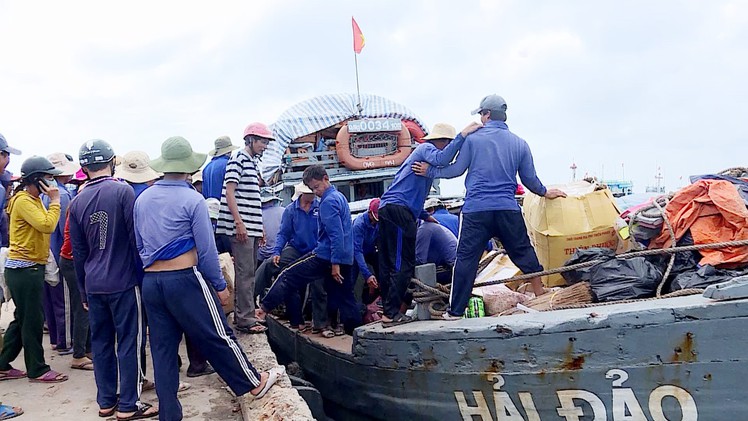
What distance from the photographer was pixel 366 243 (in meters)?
5.62

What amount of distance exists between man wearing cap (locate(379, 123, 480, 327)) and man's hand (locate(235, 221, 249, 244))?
109cm

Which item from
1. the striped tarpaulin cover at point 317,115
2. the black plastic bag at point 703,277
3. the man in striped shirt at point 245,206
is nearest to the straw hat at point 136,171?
the man in striped shirt at point 245,206

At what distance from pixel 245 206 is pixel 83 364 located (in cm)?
174

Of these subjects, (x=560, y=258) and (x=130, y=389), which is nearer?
(x=130, y=389)

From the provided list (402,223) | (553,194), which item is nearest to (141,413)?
(402,223)

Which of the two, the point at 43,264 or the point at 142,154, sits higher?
the point at 142,154

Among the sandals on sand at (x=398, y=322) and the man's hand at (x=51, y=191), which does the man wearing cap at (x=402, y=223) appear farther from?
the man's hand at (x=51, y=191)

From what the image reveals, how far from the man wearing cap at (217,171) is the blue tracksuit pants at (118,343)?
186cm

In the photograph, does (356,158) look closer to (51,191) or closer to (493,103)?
(493,103)

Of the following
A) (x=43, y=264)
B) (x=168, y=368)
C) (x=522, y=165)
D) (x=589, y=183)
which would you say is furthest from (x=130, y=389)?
(x=589, y=183)

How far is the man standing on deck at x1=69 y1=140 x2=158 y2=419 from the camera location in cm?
362

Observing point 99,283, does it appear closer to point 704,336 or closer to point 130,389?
point 130,389

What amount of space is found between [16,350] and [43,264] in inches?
28.3

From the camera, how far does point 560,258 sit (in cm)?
456
